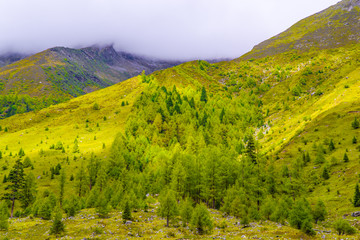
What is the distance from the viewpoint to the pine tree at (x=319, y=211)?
37656mm

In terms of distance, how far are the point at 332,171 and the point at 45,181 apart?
8497 cm

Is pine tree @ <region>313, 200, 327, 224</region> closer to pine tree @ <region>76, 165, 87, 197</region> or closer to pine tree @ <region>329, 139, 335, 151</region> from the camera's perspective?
pine tree @ <region>329, 139, 335, 151</region>

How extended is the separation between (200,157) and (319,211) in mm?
41527

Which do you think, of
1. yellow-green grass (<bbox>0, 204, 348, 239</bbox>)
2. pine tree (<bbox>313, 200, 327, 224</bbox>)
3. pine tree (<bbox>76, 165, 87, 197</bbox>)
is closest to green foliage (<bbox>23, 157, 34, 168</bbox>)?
pine tree (<bbox>76, 165, 87, 197</bbox>)

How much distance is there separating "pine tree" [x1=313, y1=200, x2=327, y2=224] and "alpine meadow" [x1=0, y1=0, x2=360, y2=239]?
15 cm

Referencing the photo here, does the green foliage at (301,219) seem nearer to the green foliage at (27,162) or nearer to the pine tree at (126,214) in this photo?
the pine tree at (126,214)

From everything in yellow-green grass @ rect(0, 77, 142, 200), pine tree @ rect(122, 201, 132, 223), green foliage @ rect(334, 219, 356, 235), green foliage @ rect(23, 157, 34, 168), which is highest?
yellow-green grass @ rect(0, 77, 142, 200)

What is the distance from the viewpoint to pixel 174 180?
58.7 meters

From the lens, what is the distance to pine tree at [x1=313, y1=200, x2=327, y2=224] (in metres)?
37.7

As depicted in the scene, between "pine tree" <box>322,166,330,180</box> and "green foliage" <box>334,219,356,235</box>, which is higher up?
"green foliage" <box>334,219,356,235</box>

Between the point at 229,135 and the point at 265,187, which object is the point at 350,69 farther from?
the point at 265,187

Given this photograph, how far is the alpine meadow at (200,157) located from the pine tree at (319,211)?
148mm

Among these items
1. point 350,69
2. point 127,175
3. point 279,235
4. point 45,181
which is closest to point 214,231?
point 279,235

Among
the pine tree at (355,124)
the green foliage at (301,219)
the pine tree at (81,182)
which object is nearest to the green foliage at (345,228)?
the green foliage at (301,219)
